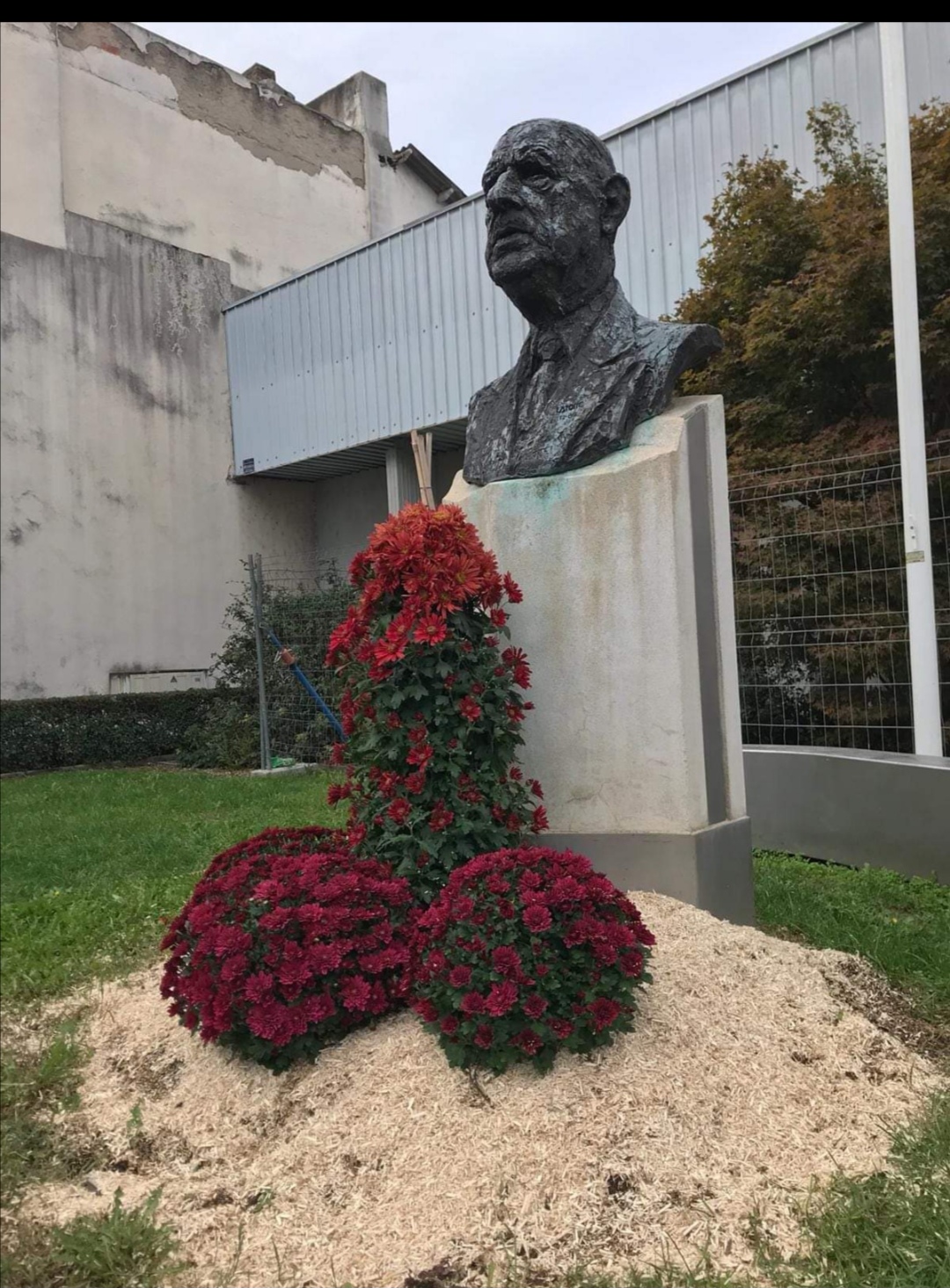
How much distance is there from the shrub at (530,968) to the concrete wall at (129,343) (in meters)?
11.2

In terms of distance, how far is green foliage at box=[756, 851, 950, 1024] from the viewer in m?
3.71

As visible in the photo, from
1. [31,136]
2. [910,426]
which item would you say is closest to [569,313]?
[910,426]

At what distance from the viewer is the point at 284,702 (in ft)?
37.6

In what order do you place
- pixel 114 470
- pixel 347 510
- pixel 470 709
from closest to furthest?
pixel 470 709
pixel 114 470
pixel 347 510

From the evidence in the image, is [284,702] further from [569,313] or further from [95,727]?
[569,313]

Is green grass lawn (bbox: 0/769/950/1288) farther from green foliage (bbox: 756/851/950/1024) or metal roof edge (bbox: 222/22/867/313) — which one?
metal roof edge (bbox: 222/22/867/313)

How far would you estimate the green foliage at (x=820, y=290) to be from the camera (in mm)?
7277

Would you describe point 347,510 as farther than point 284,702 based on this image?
Yes

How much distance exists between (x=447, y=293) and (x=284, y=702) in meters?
4.82

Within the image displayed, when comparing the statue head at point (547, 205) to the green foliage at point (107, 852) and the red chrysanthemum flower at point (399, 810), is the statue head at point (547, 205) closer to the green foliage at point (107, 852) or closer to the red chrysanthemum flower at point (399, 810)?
the red chrysanthemum flower at point (399, 810)

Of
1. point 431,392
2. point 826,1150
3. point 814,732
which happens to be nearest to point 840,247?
point 814,732

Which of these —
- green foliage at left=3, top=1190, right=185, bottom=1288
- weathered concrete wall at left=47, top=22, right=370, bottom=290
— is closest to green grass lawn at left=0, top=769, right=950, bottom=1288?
green foliage at left=3, top=1190, right=185, bottom=1288

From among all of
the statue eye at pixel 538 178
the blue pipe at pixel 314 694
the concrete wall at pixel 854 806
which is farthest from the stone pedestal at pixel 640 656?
the blue pipe at pixel 314 694

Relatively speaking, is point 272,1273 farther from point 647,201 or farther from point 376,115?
point 376,115
